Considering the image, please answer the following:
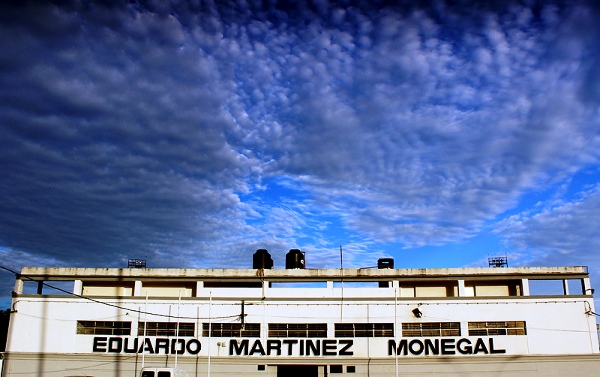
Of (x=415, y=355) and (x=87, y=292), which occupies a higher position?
(x=87, y=292)

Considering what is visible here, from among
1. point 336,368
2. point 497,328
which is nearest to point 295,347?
point 336,368

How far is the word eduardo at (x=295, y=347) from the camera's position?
109 ft

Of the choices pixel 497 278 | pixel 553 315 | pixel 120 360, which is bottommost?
pixel 120 360

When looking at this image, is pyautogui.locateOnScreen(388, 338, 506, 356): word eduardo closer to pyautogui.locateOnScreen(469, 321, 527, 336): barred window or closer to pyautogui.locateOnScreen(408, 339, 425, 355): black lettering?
pyautogui.locateOnScreen(408, 339, 425, 355): black lettering

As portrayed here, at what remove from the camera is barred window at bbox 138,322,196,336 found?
3393 centimetres

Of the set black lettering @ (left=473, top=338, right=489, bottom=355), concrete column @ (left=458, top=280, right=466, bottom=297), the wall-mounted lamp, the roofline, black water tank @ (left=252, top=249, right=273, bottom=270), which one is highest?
black water tank @ (left=252, top=249, right=273, bottom=270)

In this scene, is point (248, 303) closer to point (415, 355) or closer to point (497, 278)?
point (415, 355)

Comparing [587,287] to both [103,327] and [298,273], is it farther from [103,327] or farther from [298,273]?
[103,327]

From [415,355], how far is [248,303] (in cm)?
1143

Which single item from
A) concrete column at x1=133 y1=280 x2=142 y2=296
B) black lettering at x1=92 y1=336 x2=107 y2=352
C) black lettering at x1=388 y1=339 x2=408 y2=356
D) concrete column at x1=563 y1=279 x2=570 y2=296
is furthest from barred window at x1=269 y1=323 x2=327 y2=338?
concrete column at x1=563 y1=279 x2=570 y2=296

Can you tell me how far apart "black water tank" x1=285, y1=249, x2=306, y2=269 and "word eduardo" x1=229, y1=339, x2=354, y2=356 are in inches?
243

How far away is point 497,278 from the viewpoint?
34406 millimetres

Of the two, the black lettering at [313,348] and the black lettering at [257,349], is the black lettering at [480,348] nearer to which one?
the black lettering at [313,348]

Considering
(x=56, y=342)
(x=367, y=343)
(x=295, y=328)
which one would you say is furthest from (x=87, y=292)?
(x=367, y=343)
